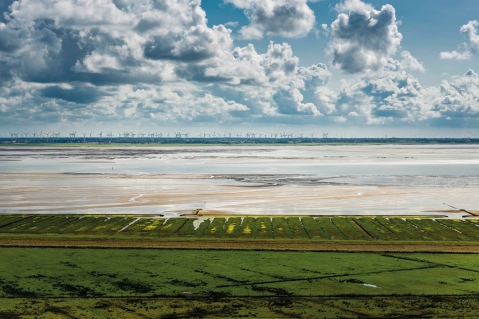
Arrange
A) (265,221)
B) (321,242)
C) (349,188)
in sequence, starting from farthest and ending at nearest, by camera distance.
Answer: (349,188), (265,221), (321,242)

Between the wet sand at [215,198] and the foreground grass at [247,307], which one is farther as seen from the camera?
the wet sand at [215,198]

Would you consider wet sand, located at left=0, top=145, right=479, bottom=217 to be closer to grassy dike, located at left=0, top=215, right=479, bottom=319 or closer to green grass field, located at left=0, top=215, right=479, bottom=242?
green grass field, located at left=0, top=215, right=479, bottom=242

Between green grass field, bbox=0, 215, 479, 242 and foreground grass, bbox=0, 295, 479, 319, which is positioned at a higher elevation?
green grass field, bbox=0, 215, 479, 242

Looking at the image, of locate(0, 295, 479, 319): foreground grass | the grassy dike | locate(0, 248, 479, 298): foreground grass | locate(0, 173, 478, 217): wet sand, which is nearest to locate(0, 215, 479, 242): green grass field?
the grassy dike

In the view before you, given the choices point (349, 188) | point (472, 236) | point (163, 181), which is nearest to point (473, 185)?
point (349, 188)

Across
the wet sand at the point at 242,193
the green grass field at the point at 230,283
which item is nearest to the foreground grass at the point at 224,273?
the green grass field at the point at 230,283

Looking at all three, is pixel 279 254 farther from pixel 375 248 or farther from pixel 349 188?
pixel 349 188

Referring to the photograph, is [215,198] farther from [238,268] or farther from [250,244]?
[238,268]

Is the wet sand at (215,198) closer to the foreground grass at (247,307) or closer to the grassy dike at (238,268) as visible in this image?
the grassy dike at (238,268)
